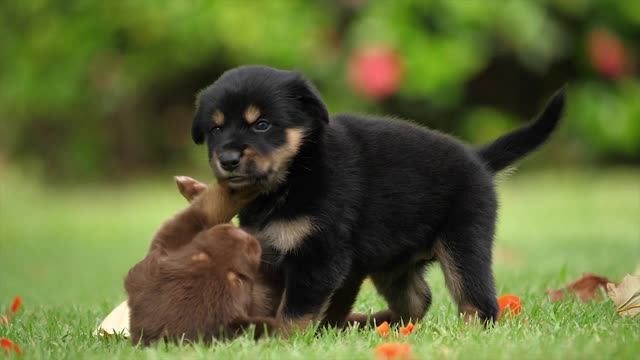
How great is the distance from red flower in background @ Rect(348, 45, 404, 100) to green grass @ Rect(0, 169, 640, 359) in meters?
2.19

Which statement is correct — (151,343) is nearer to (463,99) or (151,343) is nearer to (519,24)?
(519,24)

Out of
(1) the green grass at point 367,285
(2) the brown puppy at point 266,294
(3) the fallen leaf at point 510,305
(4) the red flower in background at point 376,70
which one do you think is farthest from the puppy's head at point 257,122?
(4) the red flower in background at point 376,70

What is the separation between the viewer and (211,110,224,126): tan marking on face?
11.8ft

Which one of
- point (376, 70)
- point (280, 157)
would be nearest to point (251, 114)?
point (280, 157)

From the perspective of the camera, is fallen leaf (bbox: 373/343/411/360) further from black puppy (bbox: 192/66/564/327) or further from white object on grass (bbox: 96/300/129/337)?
white object on grass (bbox: 96/300/129/337)

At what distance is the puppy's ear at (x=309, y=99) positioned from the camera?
3.72 meters

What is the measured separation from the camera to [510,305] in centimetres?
409

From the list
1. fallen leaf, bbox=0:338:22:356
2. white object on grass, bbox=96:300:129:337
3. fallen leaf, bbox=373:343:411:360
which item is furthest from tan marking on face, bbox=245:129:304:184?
fallen leaf, bbox=0:338:22:356

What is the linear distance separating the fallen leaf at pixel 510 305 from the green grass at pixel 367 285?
Answer: 51 millimetres

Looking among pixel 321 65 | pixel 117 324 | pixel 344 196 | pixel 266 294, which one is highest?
pixel 344 196

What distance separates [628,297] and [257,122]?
1.68 metres

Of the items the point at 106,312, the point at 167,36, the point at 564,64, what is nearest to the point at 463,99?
the point at 564,64

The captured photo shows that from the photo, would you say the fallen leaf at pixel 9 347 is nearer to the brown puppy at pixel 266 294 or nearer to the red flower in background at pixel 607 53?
the brown puppy at pixel 266 294

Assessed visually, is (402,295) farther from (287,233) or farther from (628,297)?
(628,297)
